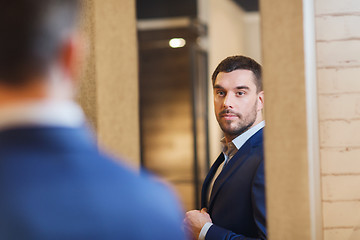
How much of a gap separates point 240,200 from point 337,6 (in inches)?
27.3

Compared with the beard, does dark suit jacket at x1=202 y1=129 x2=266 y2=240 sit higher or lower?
lower

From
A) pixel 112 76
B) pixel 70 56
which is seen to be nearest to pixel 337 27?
pixel 112 76

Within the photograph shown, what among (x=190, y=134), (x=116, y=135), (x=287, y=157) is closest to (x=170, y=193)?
(x=287, y=157)

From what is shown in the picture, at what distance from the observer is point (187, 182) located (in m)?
6.64

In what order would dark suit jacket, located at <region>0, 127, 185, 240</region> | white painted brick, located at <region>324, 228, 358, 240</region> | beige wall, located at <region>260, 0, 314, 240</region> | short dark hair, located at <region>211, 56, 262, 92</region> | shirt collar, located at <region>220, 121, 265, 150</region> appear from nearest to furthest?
dark suit jacket, located at <region>0, 127, 185, 240</region> < beige wall, located at <region>260, 0, 314, 240</region> < white painted brick, located at <region>324, 228, 358, 240</region> < shirt collar, located at <region>220, 121, 265, 150</region> < short dark hair, located at <region>211, 56, 262, 92</region>

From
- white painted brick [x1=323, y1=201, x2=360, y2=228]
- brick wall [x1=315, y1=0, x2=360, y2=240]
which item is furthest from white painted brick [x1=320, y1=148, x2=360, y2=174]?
white painted brick [x1=323, y1=201, x2=360, y2=228]

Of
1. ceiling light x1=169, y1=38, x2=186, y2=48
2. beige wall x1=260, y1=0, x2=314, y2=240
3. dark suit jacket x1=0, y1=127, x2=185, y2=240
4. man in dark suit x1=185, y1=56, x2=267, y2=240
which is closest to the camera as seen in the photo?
dark suit jacket x1=0, y1=127, x2=185, y2=240

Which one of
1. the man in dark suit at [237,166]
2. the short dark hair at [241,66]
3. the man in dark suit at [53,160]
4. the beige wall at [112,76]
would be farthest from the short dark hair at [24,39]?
the short dark hair at [241,66]

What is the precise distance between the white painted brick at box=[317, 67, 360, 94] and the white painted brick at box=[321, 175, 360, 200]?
271mm

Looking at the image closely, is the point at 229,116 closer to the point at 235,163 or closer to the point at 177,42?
the point at 235,163

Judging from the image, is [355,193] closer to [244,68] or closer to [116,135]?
[244,68]

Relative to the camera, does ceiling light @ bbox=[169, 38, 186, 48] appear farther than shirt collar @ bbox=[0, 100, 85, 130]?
Yes

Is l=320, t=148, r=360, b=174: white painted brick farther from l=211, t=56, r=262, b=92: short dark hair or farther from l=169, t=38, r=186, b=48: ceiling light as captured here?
l=169, t=38, r=186, b=48: ceiling light

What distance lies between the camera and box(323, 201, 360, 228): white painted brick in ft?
5.48
